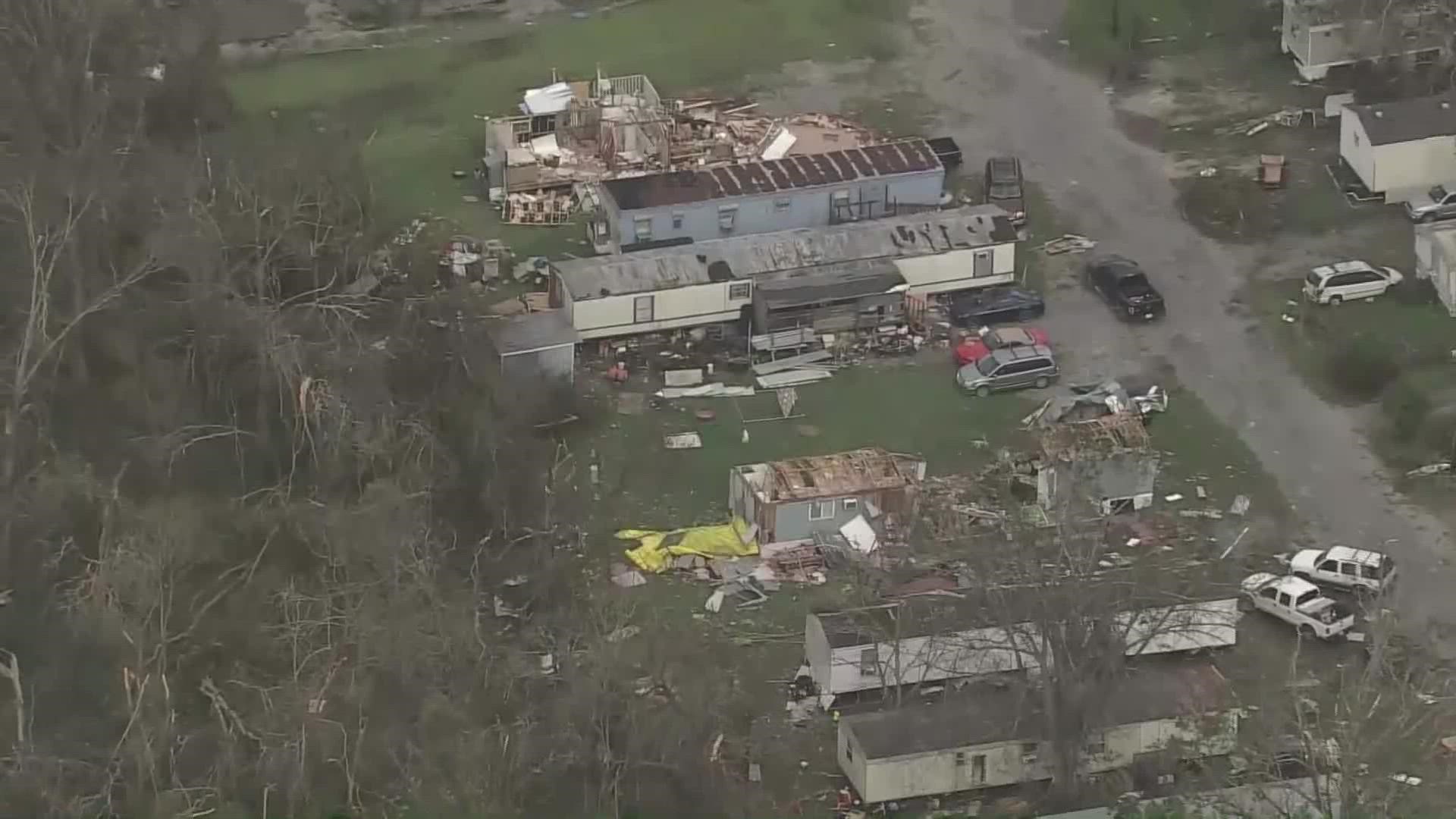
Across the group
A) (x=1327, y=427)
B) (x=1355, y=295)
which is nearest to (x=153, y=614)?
(x=1327, y=427)

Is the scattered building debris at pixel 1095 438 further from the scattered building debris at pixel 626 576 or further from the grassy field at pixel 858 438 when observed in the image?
the scattered building debris at pixel 626 576

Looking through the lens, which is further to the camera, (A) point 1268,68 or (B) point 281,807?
(A) point 1268,68

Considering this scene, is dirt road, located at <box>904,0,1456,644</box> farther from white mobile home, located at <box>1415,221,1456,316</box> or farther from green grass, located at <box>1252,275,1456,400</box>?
white mobile home, located at <box>1415,221,1456,316</box>

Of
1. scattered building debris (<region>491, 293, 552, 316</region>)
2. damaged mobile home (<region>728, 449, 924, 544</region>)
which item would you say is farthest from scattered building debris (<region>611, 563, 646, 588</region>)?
scattered building debris (<region>491, 293, 552, 316</region>)

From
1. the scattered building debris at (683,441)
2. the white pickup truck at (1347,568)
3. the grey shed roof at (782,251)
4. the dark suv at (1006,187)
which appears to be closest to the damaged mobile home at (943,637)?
the white pickup truck at (1347,568)

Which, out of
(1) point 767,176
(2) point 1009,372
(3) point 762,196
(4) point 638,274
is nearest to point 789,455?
(2) point 1009,372

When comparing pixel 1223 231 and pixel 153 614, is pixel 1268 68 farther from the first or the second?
pixel 153 614

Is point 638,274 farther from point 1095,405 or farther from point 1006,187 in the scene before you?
point 1095,405
